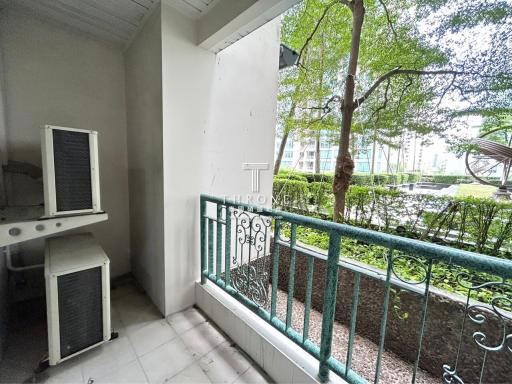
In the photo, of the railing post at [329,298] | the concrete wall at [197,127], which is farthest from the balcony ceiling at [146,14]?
the railing post at [329,298]

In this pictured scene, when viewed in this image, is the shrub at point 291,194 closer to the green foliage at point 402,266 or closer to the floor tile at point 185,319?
the green foliage at point 402,266

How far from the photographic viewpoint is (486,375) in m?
1.82

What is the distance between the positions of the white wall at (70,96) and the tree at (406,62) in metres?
3.09

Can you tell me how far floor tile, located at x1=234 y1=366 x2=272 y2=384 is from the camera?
132 cm

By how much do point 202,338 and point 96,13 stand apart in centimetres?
271

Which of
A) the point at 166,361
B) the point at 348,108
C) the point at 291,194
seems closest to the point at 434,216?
the point at 348,108

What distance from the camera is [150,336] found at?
5.38ft

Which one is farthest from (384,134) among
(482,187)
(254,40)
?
(254,40)

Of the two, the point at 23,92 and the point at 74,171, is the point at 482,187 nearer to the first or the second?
the point at 74,171

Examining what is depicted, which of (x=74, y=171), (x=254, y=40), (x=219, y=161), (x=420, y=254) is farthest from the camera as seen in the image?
(x=254, y=40)

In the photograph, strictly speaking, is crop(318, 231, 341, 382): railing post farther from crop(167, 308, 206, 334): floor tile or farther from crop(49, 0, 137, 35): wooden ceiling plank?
crop(49, 0, 137, 35): wooden ceiling plank

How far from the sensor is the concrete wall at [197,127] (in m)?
1.71

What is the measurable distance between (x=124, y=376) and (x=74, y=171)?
4.26ft

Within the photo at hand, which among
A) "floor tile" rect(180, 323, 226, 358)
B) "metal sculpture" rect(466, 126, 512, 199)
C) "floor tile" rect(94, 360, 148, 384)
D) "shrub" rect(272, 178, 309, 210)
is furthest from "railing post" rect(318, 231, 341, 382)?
"shrub" rect(272, 178, 309, 210)
